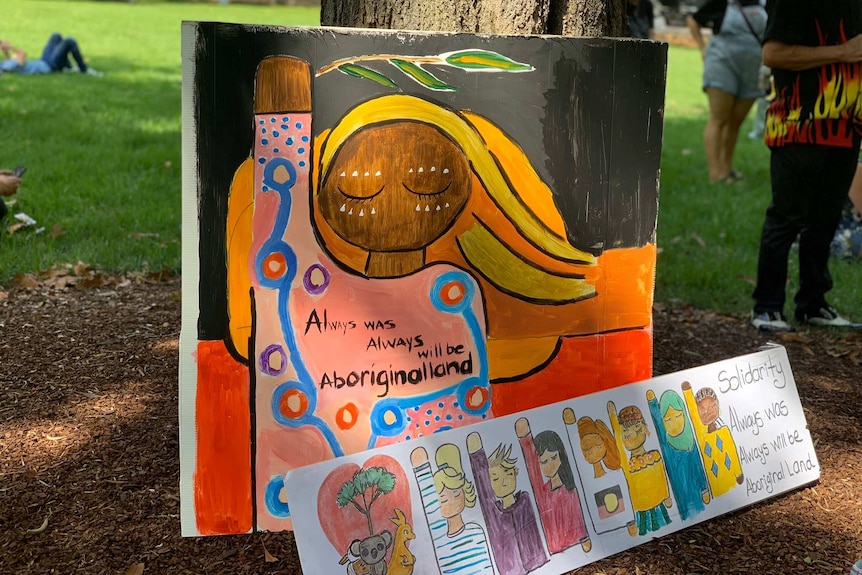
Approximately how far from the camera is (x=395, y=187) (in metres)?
2.36

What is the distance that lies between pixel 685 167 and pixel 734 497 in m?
5.93

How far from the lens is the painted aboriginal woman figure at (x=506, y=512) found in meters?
2.23

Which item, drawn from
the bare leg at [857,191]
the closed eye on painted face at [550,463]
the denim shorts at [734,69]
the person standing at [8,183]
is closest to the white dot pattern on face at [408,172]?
the closed eye on painted face at [550,463]

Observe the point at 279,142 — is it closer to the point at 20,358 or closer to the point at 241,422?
the point at 241,422

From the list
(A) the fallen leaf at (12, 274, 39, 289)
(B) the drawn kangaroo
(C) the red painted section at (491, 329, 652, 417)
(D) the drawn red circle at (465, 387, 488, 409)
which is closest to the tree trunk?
(C) the red painted section at (491, 329, 652, 417)

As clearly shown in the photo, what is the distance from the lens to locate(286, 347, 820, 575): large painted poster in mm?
2119

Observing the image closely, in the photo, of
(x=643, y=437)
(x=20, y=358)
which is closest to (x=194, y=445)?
(x=643, y=437)

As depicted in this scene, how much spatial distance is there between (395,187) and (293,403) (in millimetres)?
615

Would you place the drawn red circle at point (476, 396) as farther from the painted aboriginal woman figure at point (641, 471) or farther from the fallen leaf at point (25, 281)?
the fallen leaf at point (25, 281)

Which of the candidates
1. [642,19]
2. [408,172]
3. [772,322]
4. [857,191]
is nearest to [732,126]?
[642,19]

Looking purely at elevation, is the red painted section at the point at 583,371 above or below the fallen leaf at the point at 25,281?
above

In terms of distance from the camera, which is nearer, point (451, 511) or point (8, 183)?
point (451, 511)

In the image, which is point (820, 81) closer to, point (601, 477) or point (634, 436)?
point (634, 436)

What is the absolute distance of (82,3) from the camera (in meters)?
22.6
